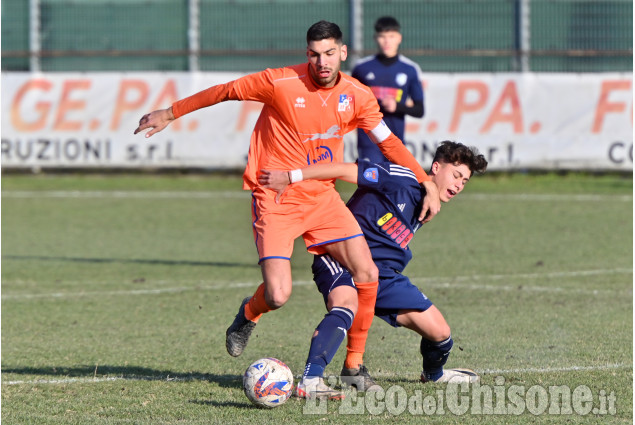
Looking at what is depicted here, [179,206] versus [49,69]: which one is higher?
[49,69]

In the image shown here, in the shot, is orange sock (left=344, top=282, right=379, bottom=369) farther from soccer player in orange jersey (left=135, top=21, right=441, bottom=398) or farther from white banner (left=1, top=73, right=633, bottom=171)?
white banner (left=1, top=73, right=633, bottom=171)

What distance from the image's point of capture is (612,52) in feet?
57.0

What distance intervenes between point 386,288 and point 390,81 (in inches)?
171

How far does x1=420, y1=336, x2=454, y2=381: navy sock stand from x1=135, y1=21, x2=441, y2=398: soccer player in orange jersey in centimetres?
33

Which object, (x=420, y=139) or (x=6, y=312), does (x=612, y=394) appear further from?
(x=420, y=139)

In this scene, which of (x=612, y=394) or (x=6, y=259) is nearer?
(x=612, y=394)

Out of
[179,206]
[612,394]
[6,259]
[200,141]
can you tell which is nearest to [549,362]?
[612,394]

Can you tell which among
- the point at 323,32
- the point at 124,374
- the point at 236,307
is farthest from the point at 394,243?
the point at 236,307

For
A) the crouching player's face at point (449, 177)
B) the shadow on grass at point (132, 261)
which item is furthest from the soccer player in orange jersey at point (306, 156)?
the shadow on grass at point (132, 261)

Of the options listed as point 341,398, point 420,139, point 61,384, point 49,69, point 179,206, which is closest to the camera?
point 341,398

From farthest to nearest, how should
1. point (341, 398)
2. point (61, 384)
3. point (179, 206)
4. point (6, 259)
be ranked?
point (179, 206), point (6, 259), point (61, 384), point (341, 398)

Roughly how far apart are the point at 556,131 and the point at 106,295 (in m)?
9.82

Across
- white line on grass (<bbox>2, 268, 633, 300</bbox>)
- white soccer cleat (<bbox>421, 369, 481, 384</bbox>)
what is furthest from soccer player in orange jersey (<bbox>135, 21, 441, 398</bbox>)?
white line on grass (<bbox>2, 268, 633, 300</bbox>)

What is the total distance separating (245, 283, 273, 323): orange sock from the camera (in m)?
5.69
